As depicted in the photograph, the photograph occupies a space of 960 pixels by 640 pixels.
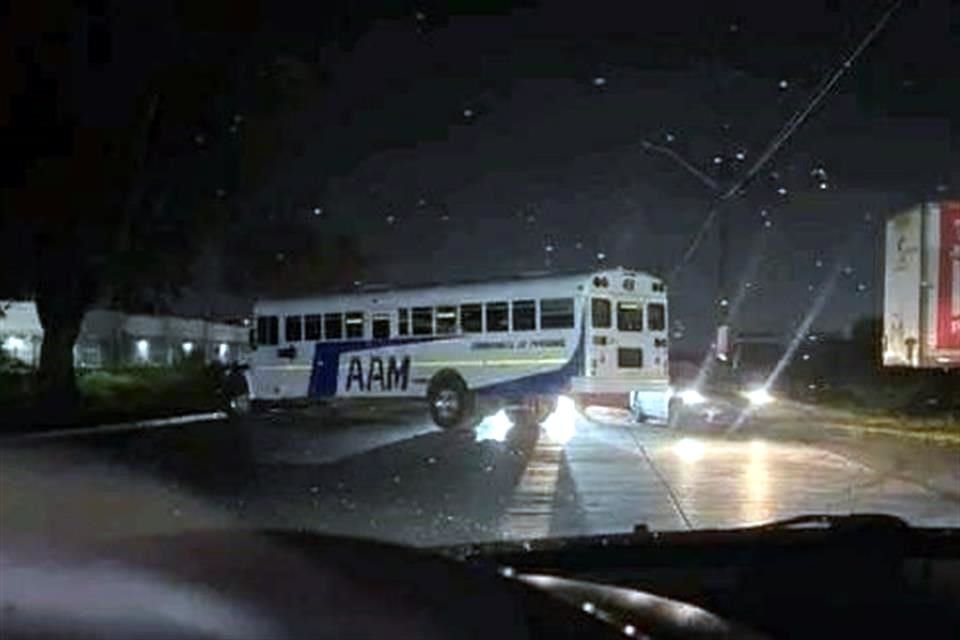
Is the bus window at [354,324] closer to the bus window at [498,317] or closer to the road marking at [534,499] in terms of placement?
the bus window at [498,317]

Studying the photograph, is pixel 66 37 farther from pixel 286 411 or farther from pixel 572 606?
pixel 572 606

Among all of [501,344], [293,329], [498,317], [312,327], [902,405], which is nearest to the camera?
[501,344]

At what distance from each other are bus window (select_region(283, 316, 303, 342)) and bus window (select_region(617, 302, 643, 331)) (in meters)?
Result: 8.24

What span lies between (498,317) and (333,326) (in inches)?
207

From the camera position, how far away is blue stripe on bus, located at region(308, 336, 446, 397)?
3794 cm

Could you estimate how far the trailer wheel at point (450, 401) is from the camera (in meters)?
35.0

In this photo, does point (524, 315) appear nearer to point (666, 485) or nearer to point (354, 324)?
point (354, 324)

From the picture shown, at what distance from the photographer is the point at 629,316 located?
35000 millimetres

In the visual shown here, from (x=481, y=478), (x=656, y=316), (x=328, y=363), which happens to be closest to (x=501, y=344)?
(x=656, y=316)

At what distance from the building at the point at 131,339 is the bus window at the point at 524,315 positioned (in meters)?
36.6

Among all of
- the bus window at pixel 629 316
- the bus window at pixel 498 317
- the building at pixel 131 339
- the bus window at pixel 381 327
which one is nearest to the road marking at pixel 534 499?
the bus window at pixel 498 317

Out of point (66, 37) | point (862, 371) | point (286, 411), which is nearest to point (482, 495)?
point (66, 37)

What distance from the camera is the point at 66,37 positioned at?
35188mm

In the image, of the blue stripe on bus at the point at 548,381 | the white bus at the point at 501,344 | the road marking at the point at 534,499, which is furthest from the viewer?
the white bus at the point at 501,344
